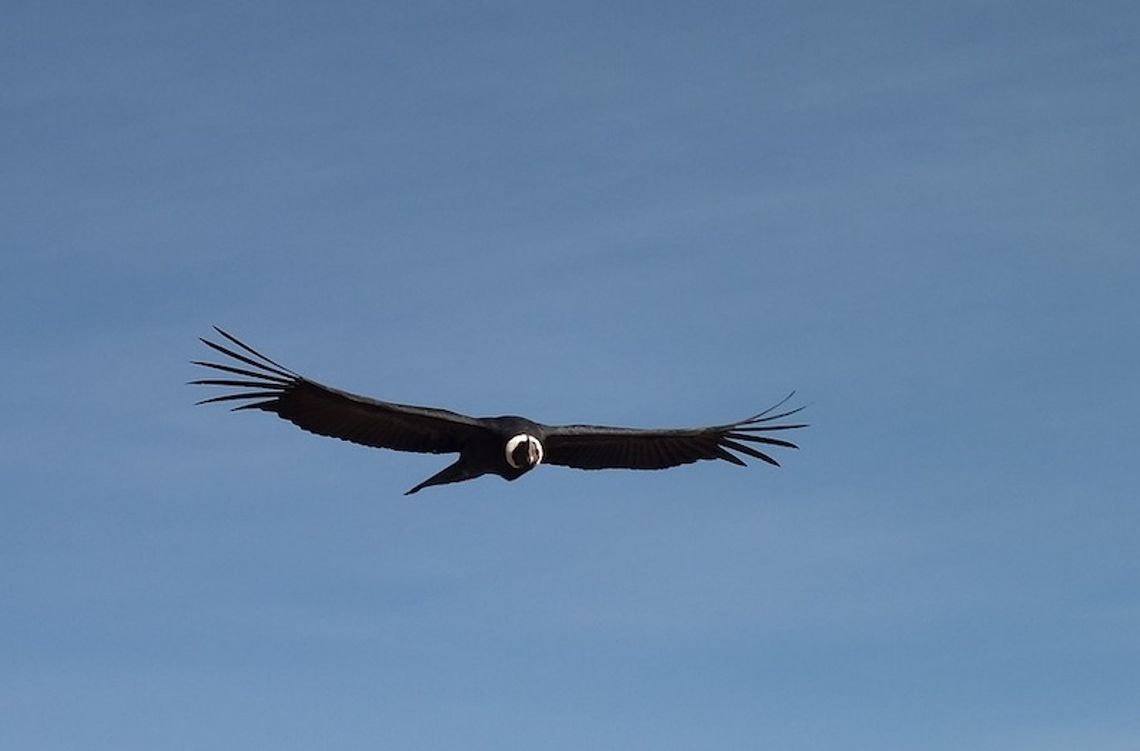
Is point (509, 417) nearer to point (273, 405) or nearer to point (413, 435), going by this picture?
point (413, 435)

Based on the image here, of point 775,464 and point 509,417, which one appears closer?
point 509,417

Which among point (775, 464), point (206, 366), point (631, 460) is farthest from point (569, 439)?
point (206, 366)

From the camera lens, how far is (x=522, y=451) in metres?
33.0

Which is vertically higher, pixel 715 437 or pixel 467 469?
pixel 715 437

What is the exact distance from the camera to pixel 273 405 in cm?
3225

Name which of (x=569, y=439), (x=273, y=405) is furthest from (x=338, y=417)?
(x=569, y=439)

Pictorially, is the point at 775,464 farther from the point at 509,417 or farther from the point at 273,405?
the point at 273,405

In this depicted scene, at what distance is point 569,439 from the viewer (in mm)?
35562

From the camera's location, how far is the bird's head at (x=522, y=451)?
32969mm

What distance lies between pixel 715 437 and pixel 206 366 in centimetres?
1017

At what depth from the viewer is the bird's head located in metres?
33.0

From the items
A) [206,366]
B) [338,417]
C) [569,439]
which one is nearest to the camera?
[206,366]

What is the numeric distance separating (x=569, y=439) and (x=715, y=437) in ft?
9.86

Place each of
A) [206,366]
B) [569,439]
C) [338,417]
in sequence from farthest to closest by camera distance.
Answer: [569,439]
[338,417]
[206,366]
